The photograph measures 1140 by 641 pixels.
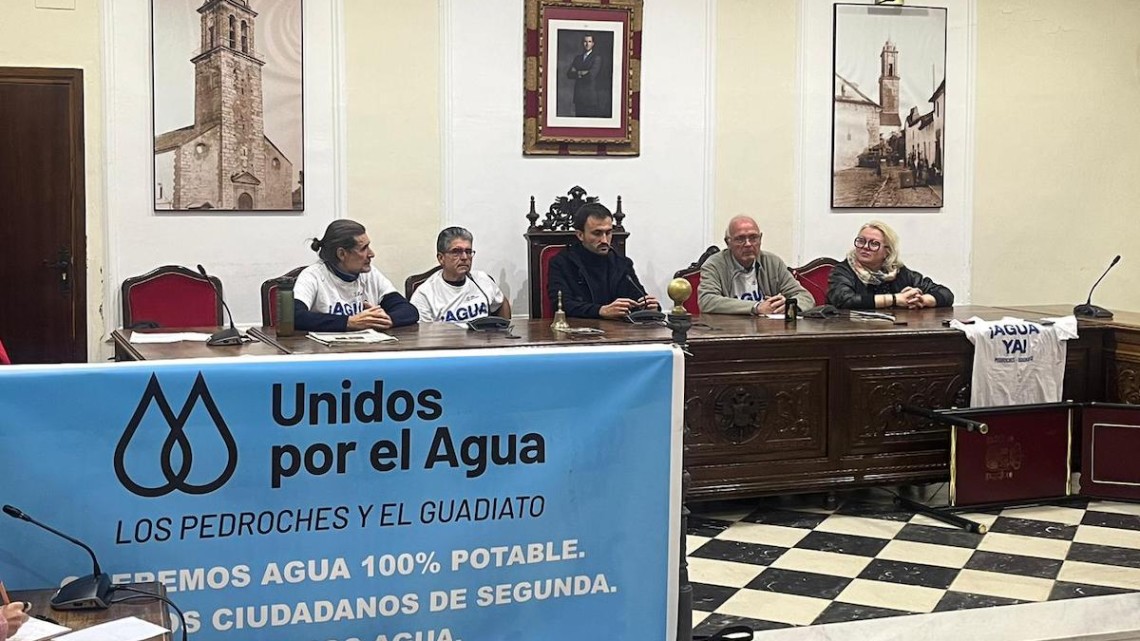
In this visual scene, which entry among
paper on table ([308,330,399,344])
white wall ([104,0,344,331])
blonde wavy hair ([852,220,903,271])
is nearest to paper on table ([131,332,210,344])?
paper on table ([308,330,399,344])

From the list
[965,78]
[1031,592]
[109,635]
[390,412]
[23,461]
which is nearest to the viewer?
[109,635]

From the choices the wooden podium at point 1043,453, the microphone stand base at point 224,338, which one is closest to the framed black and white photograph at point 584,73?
the microphone stand base at point 224,338

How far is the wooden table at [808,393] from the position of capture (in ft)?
16.7

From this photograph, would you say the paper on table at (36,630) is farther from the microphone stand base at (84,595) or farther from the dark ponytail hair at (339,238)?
the dark ponytail hair at (339,238)

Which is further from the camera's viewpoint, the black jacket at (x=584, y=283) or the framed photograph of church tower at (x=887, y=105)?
the framed photograph of church tower at (x=887, y=105)

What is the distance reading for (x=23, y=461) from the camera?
2209 millimetres

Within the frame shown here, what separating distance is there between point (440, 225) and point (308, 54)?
1186mm

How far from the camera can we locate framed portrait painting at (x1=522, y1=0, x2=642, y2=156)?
7.24 metres

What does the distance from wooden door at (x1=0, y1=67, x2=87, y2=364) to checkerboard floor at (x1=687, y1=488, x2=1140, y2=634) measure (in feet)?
11.8

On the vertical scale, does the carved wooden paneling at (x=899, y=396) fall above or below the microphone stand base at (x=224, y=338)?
below

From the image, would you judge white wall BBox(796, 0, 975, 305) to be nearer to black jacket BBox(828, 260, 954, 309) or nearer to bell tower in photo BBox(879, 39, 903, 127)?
bell tower in photo BBox(879, 39, 903, 127)

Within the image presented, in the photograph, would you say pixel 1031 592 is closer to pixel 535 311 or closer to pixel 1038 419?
pixel 1038 419

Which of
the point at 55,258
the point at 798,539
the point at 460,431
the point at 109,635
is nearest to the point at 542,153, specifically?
the point at 55,258

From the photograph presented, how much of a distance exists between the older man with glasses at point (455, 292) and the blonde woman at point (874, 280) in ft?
5.43
